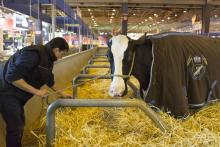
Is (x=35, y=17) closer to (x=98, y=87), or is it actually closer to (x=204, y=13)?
(x=98, y=87)

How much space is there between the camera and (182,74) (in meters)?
4.30

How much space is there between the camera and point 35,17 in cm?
678

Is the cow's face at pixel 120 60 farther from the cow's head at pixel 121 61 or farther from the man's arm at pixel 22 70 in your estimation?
the man's arm at pixel 22 70

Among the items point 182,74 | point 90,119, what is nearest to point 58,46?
point 90,119

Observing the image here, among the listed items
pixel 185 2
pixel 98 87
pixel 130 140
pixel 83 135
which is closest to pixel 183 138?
pixel 130 140

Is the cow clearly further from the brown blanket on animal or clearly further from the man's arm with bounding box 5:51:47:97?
the man's arm with bounding box 5:51:47:97

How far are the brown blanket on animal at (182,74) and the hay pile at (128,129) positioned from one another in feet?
0.69

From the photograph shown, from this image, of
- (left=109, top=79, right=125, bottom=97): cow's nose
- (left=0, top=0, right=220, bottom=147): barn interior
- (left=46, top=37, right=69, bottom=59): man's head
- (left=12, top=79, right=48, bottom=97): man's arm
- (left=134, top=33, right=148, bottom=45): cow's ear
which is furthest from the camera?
(left=134, top=33, right=148, bottom=45): cow's ear

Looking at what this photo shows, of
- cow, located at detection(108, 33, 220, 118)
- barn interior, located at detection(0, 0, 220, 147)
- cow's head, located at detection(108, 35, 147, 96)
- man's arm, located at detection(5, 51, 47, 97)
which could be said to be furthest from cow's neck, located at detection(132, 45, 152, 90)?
man's arm, located at detection(5, 51, 47, 97)

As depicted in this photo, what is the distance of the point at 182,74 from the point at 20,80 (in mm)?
2014

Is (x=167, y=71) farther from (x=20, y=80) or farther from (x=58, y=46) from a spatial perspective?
(x=20, y=80)

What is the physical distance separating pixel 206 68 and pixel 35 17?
3.67 meters

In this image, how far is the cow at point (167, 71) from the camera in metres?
4.17

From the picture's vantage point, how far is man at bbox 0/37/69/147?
350cm
